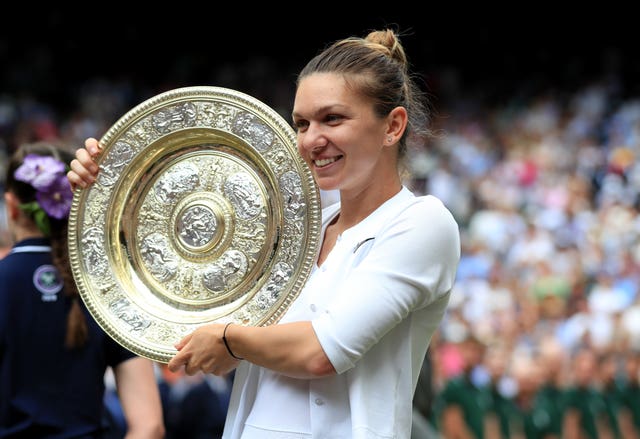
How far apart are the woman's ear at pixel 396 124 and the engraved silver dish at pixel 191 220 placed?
0.69ft

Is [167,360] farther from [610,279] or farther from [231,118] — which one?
[610,279]

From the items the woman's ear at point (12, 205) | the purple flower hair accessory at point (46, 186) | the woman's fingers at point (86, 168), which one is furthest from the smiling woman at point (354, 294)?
the woman's ear at point (12, 205)

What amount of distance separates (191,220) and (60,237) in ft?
2.42

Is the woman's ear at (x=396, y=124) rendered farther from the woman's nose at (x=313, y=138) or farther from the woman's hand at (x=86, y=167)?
the woman's hand at (x=86, y=167)

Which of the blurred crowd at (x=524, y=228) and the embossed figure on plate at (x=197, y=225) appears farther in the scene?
the blurred crowd at (x=524, y=228)

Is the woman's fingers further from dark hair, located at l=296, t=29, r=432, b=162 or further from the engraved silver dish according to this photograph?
dark hair, located at l=296, t=29, r=432, b=162

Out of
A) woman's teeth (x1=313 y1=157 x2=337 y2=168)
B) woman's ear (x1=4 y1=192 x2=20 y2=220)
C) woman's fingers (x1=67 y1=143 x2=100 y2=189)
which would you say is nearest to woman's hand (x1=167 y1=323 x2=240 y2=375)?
woman's teeth (x1=313 y1=157 x2=337 y2=168)

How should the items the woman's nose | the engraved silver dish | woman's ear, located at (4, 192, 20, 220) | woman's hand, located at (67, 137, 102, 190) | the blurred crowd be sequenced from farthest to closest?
1. the blurred crowd
2. woman's ear, located at (4, 192, 20, 220)
3. woman's hand, located at (67, 137, 102, 190)
4. the engraved silver dish
5. the woman's nose

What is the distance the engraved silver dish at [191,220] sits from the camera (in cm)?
250

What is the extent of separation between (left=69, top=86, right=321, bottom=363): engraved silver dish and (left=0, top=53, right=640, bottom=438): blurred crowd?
2830 millimetres

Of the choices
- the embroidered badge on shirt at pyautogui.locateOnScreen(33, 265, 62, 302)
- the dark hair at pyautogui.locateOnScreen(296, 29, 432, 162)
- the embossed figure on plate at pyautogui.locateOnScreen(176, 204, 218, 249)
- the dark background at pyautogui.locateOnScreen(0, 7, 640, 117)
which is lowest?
the embroidered badge on shirt at pyautogui.locateOnScreen(33, 265, 62, 302)

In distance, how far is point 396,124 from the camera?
8.02 ft

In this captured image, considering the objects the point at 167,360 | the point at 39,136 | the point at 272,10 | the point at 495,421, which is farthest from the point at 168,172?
the point at 272,10

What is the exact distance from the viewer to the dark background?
53.1ft
